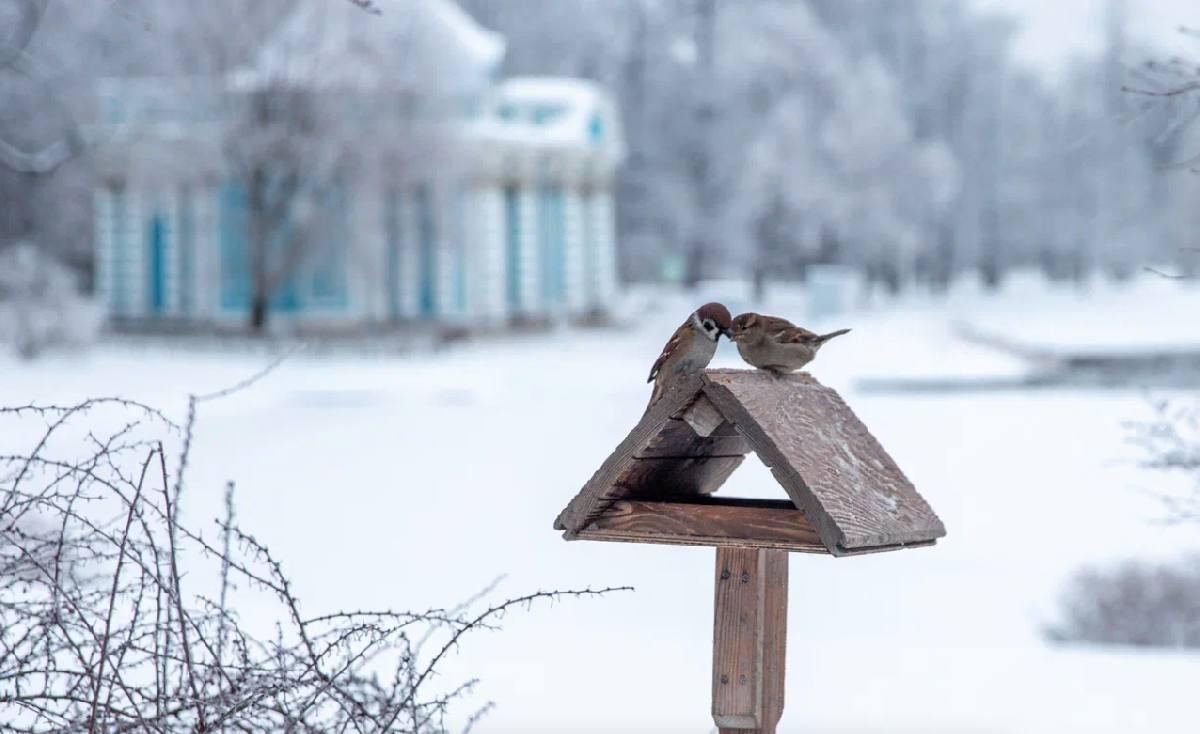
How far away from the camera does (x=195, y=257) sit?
34.9 m

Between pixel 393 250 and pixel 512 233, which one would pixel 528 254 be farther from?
pixel 393 250

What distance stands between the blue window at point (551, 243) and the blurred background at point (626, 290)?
9 centimetres

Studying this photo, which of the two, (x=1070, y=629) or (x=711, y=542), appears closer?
(x=711, y=542)

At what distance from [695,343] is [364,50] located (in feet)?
99.6

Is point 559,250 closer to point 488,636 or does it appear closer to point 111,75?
point 111,75

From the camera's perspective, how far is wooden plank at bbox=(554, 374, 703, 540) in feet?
11.7

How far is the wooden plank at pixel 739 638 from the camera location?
12.4 ft

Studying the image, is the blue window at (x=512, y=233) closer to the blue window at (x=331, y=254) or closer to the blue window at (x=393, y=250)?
the blue window at (x=393, y=250)

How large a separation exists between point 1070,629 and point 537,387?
1734cm

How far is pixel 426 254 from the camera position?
1356 inches

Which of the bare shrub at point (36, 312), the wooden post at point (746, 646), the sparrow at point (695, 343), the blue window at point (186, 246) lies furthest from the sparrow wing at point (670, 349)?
the blue window at point (186, 246)

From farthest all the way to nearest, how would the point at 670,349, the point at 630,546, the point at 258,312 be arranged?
the point at 258,312
the point at 630,546
the point at 670,349

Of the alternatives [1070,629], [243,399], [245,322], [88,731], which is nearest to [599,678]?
[1070,629]

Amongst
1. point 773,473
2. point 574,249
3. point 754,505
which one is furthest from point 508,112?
point 773,473
